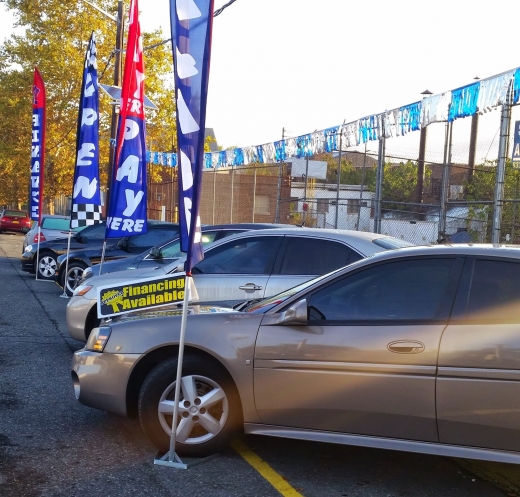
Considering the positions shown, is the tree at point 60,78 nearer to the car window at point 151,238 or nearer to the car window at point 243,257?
the car window at point 151,238

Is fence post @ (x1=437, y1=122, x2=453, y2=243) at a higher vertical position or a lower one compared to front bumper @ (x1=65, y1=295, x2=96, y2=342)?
higher

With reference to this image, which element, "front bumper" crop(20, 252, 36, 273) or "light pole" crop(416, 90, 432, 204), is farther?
"light pole" crop(416, 90, 432, 204)

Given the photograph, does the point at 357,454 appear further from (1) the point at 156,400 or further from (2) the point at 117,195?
(2) the point at 117,195

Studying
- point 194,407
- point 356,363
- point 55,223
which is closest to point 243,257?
point 194,407

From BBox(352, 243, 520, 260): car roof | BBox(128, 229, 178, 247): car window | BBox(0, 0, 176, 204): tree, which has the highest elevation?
BBox(0, 0, 176, 204): tree

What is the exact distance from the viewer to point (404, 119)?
526 inches

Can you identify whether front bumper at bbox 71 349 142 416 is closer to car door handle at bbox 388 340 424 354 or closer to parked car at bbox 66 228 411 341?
car door handle at bbox 388 340 424 354

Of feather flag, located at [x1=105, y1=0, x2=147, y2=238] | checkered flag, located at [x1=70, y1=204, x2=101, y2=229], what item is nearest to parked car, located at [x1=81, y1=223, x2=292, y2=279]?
feather flag, located at [x1=105, y1=0, x2=147, y2=238]

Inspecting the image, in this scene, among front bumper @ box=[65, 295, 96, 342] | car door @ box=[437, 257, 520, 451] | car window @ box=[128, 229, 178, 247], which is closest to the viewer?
car door @ box=[437, 257, 520, 451]

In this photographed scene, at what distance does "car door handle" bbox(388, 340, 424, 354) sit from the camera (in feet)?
15.0

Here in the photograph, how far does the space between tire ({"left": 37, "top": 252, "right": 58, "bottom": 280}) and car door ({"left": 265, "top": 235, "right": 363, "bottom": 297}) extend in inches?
445

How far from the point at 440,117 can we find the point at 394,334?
26.8 feet

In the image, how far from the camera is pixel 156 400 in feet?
17.1

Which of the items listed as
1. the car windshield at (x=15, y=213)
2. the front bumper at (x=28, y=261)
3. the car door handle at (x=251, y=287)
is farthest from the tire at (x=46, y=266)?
the car windshield at (x=15, y=213)
